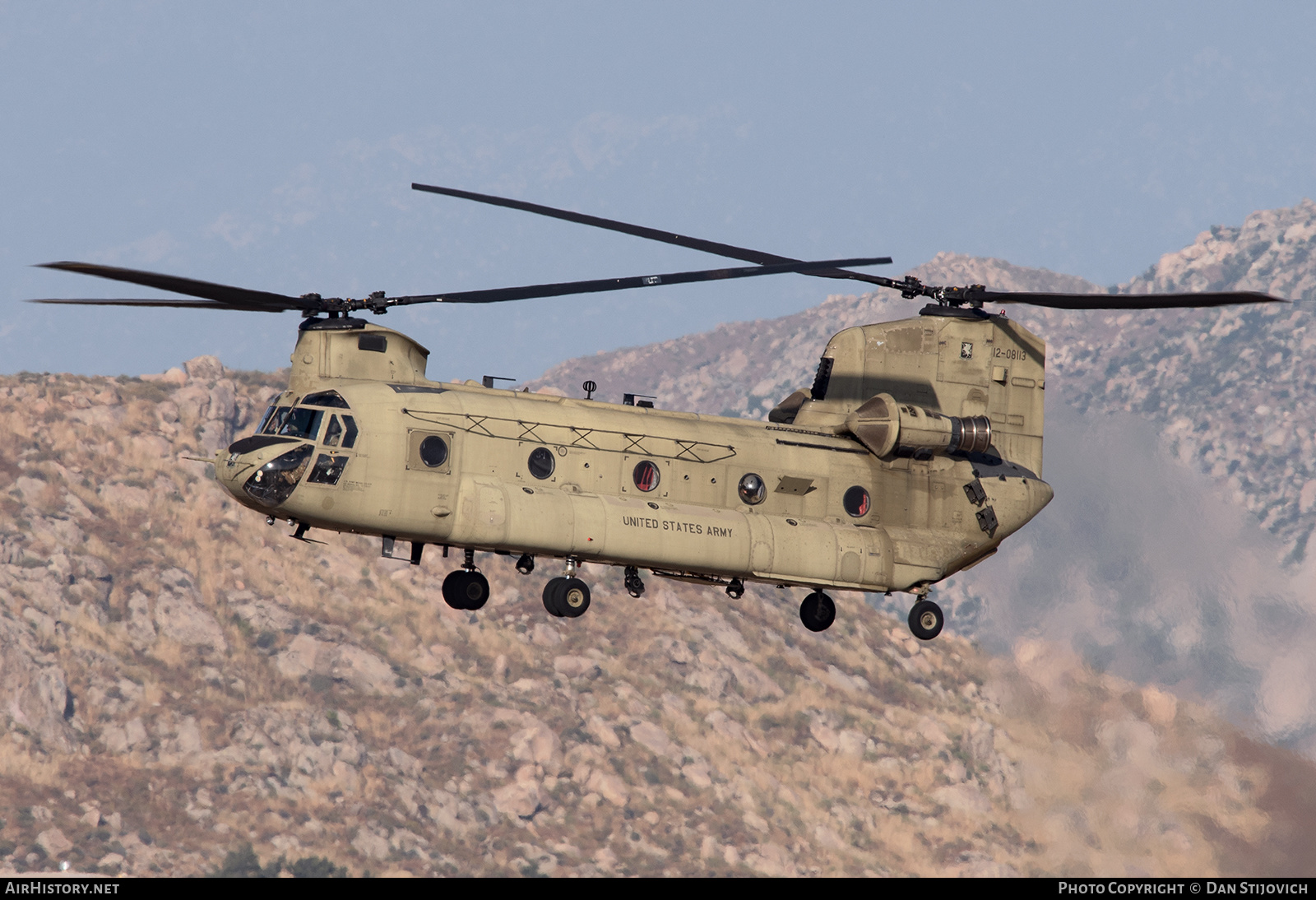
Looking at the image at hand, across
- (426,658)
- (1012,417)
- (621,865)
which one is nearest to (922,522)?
(1012,417)

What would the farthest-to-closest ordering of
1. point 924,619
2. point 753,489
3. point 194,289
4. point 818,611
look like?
point 818,611
point 924,619
point 753,489
point 194,289

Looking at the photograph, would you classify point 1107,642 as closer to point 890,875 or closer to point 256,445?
point 890,875

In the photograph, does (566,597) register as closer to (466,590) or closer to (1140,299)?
(466,590)

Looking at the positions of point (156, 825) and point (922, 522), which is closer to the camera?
point (922, 522)

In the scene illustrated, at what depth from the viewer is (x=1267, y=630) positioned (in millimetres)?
124812

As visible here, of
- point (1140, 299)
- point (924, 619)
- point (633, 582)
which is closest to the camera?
point (1140, 299)

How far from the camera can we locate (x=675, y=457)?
1303 inches

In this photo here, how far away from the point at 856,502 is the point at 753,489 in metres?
2.44

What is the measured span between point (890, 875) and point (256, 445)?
286ft

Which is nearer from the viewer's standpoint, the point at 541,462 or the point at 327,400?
the point at 327,400

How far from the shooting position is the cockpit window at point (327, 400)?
1211 inches

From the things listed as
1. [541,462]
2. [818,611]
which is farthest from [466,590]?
[818,611]

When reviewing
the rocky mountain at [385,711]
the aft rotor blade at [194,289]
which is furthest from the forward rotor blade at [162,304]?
the rocky mountain at [385,711]

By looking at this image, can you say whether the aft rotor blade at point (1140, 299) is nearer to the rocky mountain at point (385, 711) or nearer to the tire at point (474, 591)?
the tire at point (474, 591)
